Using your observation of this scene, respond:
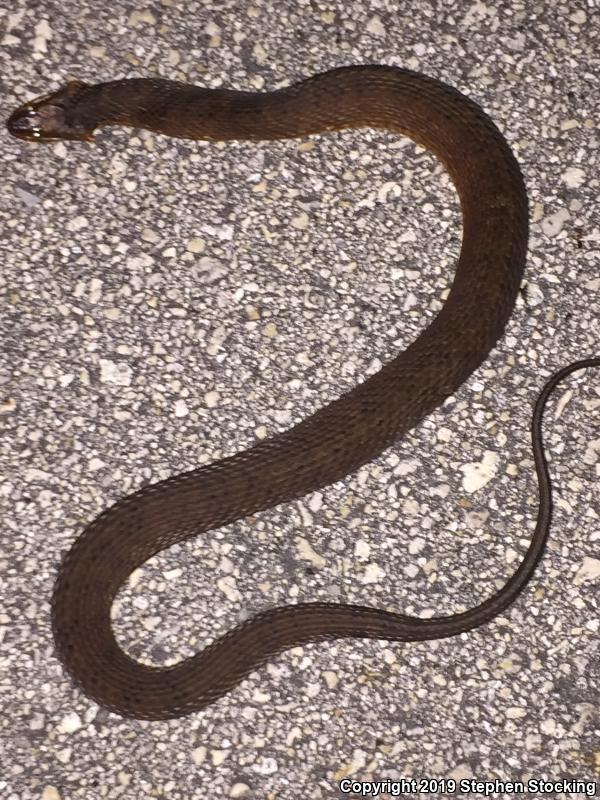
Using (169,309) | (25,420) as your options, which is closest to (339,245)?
(169,309)

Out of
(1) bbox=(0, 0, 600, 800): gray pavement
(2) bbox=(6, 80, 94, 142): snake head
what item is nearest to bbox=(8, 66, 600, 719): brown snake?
(2) bbox=(6, 80, 94, 142): snake head

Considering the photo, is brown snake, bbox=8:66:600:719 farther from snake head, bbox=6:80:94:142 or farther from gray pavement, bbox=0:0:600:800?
gray pavement, bbox=0:0:600:800

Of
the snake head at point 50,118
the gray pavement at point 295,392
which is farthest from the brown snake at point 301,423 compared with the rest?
the gray pavement at point 295,392

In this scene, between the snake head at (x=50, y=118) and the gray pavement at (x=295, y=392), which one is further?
the snake head at (x=50, y=118)

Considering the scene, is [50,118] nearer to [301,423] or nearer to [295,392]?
[295,392]

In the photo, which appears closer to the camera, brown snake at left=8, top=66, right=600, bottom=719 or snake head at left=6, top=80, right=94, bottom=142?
brown snake at left=8, top=66, right=600, bottom=719

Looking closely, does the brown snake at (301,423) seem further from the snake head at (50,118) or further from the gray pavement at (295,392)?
the gray pavement at (295,392)

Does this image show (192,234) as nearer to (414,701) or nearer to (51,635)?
(51,635)
